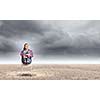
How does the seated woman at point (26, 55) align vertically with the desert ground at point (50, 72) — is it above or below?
above

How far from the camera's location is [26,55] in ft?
23.6

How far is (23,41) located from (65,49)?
2.99ft

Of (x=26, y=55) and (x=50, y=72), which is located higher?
(x=26, y=55)

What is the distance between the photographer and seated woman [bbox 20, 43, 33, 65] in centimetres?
717

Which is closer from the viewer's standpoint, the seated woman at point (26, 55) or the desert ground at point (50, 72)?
the desert ground at point (50, 72)

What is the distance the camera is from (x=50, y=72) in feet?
23.3

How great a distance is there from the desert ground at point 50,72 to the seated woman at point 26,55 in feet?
0.35

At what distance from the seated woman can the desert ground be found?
0.11m

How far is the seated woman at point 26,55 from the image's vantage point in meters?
7.17

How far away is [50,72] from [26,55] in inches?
24.8
